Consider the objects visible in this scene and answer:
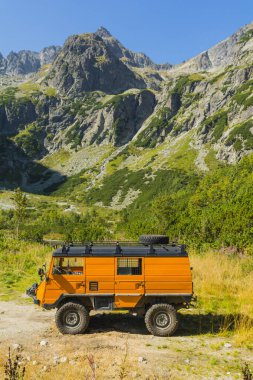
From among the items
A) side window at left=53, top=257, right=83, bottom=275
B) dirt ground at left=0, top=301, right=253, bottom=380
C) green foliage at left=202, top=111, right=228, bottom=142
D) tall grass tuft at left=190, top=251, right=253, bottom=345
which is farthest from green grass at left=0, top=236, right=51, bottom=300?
green foliage at left=202, top=111, right=228, bottom=142

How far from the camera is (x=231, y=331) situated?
10.2 meters

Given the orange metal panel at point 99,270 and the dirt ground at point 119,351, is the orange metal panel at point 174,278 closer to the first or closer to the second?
the orange metal panel at point 99,270

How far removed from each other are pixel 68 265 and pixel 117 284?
1632mm

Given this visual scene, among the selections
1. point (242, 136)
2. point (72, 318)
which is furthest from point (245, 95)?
point (72, 318)

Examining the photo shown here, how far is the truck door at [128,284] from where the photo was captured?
33.0ft

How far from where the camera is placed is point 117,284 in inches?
399

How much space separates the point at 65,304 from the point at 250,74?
167 meters

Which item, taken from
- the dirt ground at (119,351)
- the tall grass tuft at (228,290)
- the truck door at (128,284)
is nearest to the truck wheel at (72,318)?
the dirt ground at (119,351)

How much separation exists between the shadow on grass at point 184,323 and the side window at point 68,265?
191 centimetres

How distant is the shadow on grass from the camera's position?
33.7 ft

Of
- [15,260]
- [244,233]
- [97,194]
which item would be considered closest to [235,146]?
[97,194]

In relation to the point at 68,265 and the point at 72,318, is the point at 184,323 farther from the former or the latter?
the point at 68,265

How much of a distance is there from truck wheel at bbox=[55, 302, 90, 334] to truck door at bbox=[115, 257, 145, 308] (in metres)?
1.05

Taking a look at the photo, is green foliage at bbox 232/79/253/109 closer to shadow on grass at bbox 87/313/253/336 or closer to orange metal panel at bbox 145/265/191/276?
shadow on grass at bbox 87/313/253/336
